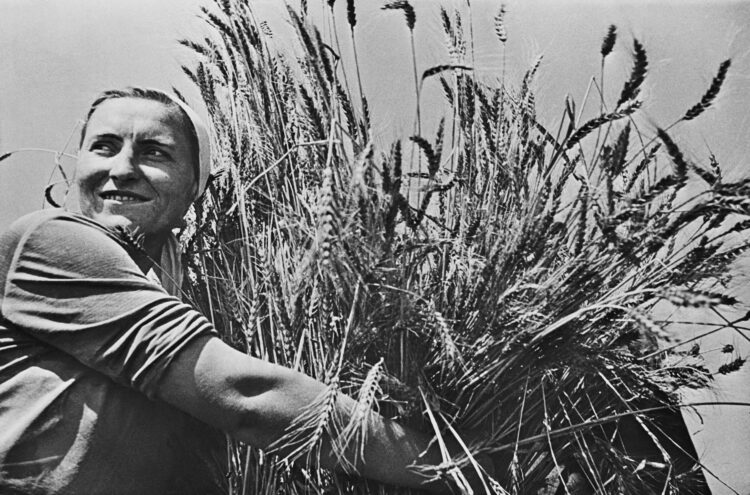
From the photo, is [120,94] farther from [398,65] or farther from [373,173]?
[373,173]

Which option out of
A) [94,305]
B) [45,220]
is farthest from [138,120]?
[94,305]

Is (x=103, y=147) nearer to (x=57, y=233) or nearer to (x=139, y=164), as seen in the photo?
(x=139, y=164)

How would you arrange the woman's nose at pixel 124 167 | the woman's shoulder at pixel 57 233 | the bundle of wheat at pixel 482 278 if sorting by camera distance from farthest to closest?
the woman's nose at pixel 124 167 < the woman's shoulder at pixel 57 233 < the bundle of wheat at pixel 482 278

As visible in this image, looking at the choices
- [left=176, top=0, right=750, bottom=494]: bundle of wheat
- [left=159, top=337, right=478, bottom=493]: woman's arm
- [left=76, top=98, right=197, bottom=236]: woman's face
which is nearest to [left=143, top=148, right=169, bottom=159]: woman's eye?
[left=76, top=98, right=197, bottom=236]: woman's face

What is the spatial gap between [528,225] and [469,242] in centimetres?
11

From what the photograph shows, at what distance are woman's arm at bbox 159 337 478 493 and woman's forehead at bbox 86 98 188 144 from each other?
0.48 meters

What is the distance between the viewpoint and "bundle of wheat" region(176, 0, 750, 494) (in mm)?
981

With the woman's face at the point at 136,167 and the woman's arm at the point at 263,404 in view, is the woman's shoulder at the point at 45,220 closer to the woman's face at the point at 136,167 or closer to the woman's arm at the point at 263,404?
the woman's face at the point at 136,167

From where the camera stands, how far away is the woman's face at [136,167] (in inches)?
51.6

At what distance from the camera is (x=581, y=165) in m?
1.23

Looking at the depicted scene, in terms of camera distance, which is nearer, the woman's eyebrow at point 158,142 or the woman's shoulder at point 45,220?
the woman's shoulder at point 45,220

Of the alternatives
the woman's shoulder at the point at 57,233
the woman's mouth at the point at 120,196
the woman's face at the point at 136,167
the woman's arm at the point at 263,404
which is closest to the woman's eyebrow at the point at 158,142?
the woman's face at the point at 136,167

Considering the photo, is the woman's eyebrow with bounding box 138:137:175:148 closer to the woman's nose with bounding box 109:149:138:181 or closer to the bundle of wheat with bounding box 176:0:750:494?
the woman's nose with bounding box 109:149:138:181

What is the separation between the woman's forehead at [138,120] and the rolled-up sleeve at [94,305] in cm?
25
